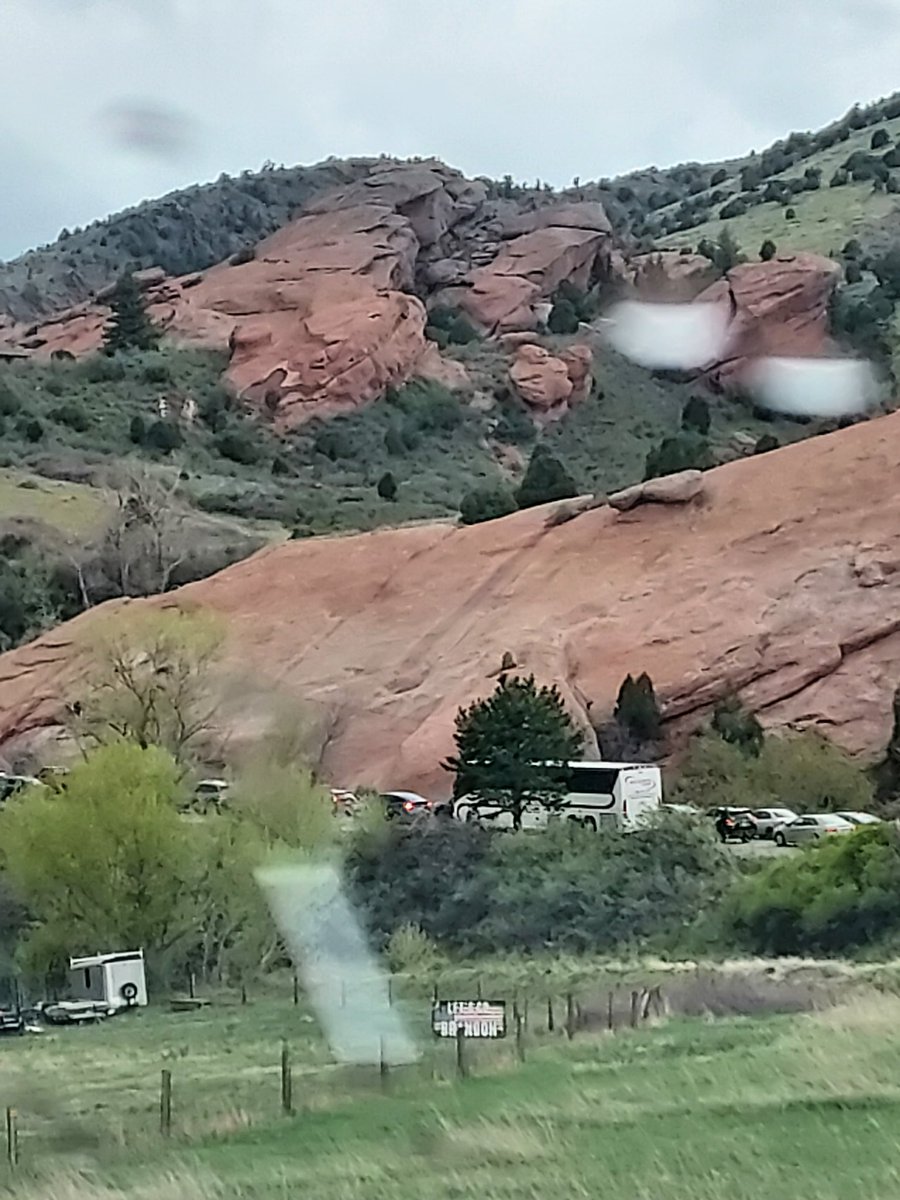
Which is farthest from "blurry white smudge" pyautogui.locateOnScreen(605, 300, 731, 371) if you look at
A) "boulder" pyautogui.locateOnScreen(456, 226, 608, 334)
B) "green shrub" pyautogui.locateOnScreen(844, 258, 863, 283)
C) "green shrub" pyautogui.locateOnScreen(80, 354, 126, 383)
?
"green shrub" pyautogui.locateOnScreen(80, 354, 126, 383)

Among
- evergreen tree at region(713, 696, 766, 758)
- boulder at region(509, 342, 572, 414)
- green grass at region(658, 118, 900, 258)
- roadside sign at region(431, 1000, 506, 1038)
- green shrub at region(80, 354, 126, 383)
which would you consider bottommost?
roadside sign at region(431, 1000, 506, 1038)

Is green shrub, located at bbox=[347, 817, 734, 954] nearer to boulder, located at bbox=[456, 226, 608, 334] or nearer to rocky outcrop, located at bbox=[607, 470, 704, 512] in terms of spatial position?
rocky outcrop, located at bbox=[607, 470, 704, 512]

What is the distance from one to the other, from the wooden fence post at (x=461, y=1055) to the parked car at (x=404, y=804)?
16.8 metres

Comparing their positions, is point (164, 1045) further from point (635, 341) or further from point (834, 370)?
point (635, 341)

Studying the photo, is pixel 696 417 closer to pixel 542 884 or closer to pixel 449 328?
pixel 449 328

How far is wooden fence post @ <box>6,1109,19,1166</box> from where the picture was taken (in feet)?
43.3

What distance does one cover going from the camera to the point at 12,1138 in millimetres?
13836

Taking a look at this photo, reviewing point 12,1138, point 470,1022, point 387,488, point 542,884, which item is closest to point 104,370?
point 387,488

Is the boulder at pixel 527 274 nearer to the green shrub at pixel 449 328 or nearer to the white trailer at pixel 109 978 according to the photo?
the green shrub at pixel 449 328

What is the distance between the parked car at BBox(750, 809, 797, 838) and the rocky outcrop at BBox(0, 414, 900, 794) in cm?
507

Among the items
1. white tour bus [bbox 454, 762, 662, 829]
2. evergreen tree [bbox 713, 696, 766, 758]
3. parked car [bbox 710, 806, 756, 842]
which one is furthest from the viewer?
evergreen tree [bbox 713, 696, 766, 758]

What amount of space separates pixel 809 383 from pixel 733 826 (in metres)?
61.1

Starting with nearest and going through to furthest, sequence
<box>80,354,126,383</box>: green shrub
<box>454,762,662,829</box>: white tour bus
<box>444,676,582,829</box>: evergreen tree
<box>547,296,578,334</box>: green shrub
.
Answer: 1. <box>454,762,662,829</box>: white tour bus
2. <box>444,676,582,829</box>: evergreen tree
3. <box>80,354,126,383</box>: green shrub
4. <box>547,296,578,334</box>: green shrub

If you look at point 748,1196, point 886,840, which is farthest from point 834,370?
point 748,1196
